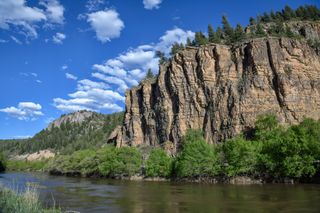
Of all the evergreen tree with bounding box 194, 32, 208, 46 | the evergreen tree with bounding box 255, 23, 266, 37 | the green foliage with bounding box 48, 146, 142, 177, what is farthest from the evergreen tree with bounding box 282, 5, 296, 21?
the green foliage with bounding box 48, 146, 142, 177

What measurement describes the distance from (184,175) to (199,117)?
132 ft

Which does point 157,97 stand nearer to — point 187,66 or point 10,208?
point 187,66

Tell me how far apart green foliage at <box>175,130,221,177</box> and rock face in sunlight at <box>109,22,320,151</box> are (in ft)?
86.9

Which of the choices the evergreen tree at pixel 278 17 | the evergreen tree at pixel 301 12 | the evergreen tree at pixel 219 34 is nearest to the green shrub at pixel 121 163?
the evergreen tree at pixel 219 34

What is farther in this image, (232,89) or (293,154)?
(232,89)

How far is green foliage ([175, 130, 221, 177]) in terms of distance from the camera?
81156 millimetres

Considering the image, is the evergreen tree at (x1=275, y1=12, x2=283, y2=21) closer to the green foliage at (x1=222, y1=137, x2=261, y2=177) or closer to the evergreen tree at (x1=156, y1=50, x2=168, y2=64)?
the evergreen tree at (x1=156, y1=50, x2=168, y2=64)

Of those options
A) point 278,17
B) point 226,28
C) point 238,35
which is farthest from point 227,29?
point 278,17

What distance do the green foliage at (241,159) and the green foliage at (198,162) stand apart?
11.9 ft

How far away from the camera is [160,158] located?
9756cm

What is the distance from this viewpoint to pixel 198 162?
83062mm

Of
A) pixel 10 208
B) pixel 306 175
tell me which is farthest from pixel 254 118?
pixel 10 208

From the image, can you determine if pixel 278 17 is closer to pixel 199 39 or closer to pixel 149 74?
pixel 199 39

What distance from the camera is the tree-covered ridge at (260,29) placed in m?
129
